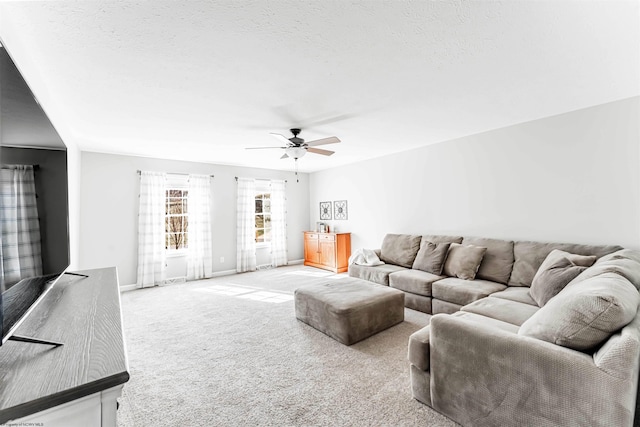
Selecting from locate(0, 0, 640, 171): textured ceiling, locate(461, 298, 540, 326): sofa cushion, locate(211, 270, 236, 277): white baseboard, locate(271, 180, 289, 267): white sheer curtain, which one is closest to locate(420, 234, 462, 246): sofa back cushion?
locate(461, 298, 540, 326): sofa cushion

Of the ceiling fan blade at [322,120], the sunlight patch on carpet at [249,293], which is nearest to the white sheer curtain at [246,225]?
the sunlight patch on carpet at [249,293]

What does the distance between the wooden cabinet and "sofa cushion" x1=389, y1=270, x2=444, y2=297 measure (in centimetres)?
213

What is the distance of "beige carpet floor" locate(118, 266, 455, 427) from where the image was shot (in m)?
1.83

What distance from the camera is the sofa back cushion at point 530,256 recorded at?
120 inches

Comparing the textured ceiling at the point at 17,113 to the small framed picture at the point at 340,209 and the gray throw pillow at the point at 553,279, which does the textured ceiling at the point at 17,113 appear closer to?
the gray throw pillow at the point at 553,279

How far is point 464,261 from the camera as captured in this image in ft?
11.8

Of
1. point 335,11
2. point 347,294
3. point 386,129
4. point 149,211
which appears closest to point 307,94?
point 335,11

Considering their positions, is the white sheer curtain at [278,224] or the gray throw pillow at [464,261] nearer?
the gray throw pillow at [464,261]

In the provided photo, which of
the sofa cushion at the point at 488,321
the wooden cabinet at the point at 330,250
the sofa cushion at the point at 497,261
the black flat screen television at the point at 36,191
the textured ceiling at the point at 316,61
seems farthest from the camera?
the wooden cabinet at the point at 330,250

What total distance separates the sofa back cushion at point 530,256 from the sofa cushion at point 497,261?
0.21ft

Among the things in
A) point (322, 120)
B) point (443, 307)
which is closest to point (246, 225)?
point (322, 120)

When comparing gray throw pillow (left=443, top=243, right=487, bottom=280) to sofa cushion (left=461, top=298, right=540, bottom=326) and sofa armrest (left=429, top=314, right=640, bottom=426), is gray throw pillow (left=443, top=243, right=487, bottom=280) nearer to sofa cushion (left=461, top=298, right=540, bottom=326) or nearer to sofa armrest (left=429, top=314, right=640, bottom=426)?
sofa cushion (left=461, top=298, right=540, bottom=326)

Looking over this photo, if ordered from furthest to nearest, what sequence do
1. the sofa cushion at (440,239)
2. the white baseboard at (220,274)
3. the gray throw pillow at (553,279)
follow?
the white baseboard at (220,274) < the sofa cushion at (440,239) < the gray throw pillow at (553,279)

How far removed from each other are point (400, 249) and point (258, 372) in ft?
10.1
